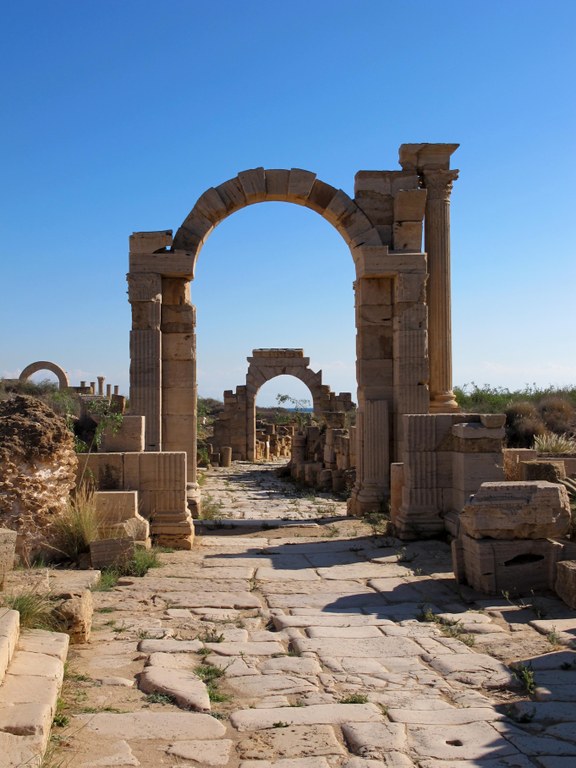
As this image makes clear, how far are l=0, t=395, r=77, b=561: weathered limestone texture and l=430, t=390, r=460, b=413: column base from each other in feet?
19.2

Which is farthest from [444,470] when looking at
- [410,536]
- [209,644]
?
→ [209,644]

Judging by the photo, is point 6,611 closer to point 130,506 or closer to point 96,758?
point 96,758

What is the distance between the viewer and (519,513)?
6.57 metres

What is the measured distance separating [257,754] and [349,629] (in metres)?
2.21

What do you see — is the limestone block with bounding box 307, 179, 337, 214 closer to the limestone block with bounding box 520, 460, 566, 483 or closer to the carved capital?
the carved capital

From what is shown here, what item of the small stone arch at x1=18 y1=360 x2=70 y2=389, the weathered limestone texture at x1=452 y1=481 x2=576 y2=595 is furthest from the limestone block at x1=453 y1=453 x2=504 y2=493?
the small stone arch at x1=18 y1=360 x2=70 y2=389

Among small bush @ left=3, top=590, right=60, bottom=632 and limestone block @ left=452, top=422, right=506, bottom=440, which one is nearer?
small bush @ left=3, top=590, right=60, bottom=632

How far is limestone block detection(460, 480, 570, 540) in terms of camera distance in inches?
258

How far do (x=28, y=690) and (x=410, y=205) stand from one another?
9305 mm

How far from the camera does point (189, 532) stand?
9.23 meters

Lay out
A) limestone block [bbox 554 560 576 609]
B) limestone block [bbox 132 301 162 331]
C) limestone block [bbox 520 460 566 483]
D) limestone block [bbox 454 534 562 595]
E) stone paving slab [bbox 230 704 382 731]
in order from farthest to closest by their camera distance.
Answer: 1. limestone block [bbox 132 301 162 331]
2. limestone block [bbox 520 460 566 483]
3. limestone block [bbox 454 534 562 595]
4. limestone block [bbox 554 560 576 609]
5. stone paving slab [bbox 230 704 382 731]

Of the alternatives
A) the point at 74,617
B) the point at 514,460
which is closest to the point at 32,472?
the point at 74,617

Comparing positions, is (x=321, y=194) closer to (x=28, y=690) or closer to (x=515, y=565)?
(x=515, y=565)

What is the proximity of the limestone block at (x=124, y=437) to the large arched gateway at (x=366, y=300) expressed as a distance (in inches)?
61.7
